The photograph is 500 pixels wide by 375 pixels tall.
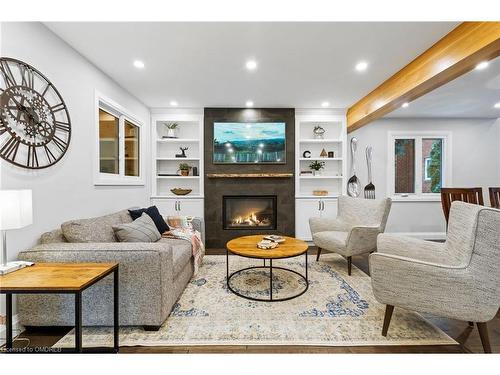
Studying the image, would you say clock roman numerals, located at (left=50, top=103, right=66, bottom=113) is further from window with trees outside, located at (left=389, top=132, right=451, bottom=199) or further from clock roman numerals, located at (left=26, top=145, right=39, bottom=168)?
window with trees outside, located at (left=389, top=132, right=451, bottom=199)

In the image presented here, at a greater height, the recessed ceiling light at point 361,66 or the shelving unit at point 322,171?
the recessed ceiling light at point 361,66

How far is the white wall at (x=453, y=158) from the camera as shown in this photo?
4.88m

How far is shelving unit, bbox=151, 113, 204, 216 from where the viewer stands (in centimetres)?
437

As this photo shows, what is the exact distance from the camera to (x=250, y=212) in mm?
4535

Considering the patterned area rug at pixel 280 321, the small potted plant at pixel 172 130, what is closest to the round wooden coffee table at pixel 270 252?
the patterned area rug at pixel 280 321

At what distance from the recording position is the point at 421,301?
1639 mm

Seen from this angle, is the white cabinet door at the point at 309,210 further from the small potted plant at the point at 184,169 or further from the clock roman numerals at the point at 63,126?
the clock roman numerals at the point at 63,126

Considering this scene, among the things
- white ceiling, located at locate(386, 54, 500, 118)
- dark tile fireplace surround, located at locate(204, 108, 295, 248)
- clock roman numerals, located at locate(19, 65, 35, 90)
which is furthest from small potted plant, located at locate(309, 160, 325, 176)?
clock roman numerals, located at locate(19, 65, 35, 90)

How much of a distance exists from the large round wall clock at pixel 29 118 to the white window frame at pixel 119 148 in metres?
0.50

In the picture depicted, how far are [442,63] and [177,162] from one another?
13.3 feet

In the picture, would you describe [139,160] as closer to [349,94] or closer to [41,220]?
[41,220]

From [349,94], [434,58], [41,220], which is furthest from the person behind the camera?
[349,94]
